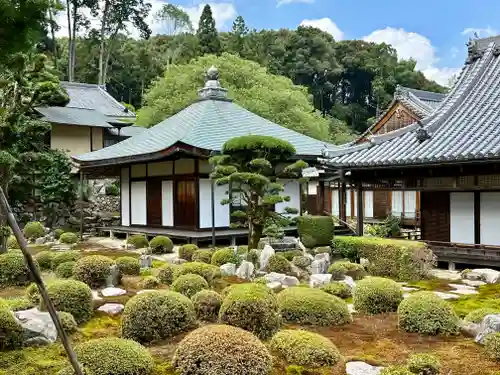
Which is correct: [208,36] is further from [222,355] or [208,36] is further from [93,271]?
[222,355]

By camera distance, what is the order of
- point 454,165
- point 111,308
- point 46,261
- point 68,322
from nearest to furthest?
point 68,322 < point 111,308 < point 46,261 < point 454,165

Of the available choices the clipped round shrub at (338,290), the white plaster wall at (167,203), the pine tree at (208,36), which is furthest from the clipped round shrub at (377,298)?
the pine tree at (208,36)

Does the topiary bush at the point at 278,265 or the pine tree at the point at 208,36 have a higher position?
the pine tree at the point at 208,36

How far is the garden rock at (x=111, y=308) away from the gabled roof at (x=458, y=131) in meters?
7.67

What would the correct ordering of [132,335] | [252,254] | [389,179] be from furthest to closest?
[389,179], [252,254], [132,335]

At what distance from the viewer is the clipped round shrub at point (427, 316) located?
667 centimetres

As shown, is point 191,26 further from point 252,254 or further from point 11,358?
point 11,358

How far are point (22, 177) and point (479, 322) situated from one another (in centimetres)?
1954

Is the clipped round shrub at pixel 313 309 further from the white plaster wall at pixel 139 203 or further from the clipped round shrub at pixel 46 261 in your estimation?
the white plaster wall at pixel 139 203

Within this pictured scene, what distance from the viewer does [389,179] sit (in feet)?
44.0

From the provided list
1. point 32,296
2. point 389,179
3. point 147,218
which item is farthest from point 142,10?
point 32,296

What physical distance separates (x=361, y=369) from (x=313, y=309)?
5.88ft

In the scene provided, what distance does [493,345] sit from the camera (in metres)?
5.72

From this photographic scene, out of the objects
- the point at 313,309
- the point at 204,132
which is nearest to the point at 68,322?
the point at 313,309
